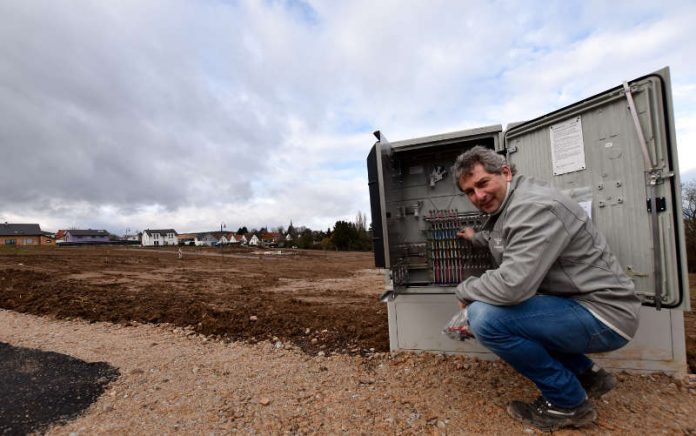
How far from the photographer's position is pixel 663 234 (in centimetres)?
212

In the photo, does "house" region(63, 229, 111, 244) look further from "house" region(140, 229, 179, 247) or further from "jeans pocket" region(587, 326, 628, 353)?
"jeans pocket" region(587, 326, 628, 353)

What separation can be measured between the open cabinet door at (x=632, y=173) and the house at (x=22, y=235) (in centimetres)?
7683

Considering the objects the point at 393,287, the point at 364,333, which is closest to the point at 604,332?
the point at 393,287

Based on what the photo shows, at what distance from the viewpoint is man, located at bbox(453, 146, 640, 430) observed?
67.0 inches

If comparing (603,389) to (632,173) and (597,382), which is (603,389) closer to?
(597,382)

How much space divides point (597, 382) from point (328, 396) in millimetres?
1725

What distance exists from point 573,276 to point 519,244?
348 mm

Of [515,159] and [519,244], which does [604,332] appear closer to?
[519,244]

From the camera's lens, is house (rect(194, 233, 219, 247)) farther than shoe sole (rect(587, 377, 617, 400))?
Yes

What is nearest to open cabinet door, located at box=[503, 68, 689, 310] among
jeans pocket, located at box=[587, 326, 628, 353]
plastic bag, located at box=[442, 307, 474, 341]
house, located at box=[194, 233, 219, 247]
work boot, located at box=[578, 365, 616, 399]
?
work boot, located at box=[578, 365, 616, 399]

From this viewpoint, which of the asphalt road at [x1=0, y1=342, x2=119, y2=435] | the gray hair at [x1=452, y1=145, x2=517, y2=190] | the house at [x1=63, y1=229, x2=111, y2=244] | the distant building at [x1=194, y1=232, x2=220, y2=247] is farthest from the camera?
the distant building at [x1=194, y1=232, x2=220, y2=247]

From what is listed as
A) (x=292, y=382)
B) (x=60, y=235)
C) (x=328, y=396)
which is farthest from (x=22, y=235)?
(x=328, y=396)

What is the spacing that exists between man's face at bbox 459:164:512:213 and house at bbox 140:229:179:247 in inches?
3126

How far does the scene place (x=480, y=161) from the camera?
1999mm
